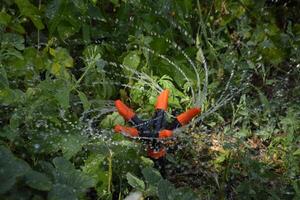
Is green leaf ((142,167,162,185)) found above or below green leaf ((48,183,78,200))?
above

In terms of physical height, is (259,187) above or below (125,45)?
below

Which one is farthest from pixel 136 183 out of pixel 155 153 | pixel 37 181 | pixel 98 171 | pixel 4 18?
pixel 4 18

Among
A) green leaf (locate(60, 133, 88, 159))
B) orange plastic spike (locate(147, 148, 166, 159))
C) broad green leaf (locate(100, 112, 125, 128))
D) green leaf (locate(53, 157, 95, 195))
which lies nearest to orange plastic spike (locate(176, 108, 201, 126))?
orange plastic spike (locate(147, 148, 166, 159))

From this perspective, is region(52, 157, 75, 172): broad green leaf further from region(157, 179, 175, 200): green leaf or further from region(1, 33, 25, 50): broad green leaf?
region(1, 33, 25, 50): broad green leaf

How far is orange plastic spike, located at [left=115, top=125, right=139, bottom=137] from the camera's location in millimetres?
1696

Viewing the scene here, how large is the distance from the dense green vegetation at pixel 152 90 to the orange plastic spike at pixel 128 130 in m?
0.03

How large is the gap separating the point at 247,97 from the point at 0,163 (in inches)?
56.9

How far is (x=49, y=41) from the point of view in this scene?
2.13 meters

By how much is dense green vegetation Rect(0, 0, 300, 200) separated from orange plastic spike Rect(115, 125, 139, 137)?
0.03 meters

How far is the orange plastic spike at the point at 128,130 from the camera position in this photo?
170cm

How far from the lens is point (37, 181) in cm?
118

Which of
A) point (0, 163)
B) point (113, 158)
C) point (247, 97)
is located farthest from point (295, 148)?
point (0, 163)

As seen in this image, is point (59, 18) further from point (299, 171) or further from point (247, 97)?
point (299, 171)

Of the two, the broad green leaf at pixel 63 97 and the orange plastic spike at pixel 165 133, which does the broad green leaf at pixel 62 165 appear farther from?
the orange plastic spike at pixel 165 133
